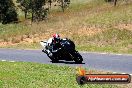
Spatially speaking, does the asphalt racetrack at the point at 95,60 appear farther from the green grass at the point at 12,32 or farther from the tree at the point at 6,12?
the tree at the point at 6,12

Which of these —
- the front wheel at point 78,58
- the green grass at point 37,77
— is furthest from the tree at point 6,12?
the green grass at point 37,77

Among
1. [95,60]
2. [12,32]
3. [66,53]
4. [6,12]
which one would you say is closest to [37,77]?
[66,53]

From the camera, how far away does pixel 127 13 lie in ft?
142

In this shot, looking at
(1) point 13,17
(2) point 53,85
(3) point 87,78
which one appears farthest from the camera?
(1) point 13,17

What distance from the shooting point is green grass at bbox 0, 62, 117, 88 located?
14.5 m

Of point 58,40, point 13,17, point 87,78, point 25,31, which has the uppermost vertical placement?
point 87,78

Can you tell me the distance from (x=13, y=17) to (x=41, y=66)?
286 feet

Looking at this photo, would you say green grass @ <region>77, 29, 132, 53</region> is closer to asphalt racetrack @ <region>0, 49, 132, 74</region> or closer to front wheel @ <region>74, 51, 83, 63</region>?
asphalt racetrack @ <region>0, 49, 132, 74</region>

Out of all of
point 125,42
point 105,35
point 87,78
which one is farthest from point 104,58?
point 87,78

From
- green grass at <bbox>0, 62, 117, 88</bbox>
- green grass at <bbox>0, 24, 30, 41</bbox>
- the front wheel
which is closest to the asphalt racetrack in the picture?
the front wheel

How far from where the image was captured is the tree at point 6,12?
96375mm

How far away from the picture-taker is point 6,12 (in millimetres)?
100688

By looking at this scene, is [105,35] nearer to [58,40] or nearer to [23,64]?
Result: [58,40]

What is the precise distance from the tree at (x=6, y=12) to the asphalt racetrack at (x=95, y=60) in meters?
70.6
